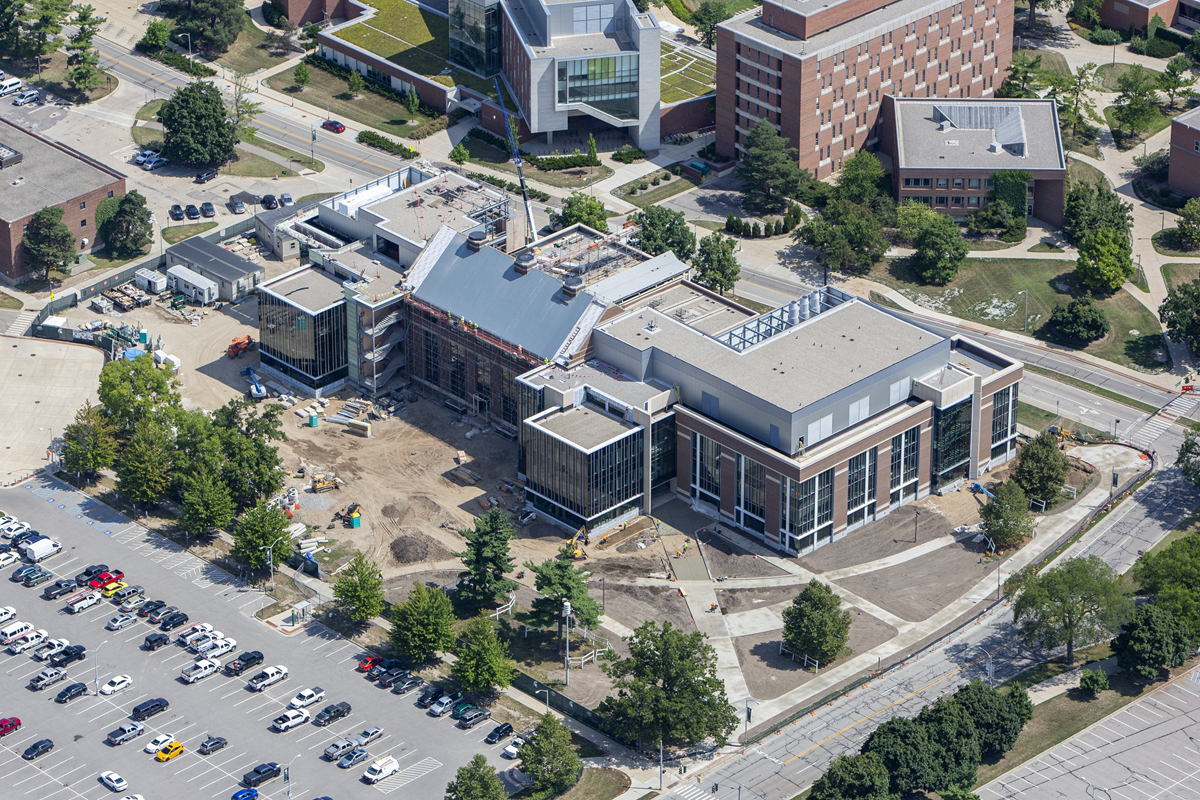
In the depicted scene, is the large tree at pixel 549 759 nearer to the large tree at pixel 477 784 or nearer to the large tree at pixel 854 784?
the large tree at pixel 477 784

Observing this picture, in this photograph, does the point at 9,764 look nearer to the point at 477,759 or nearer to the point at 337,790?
the point at 337,790

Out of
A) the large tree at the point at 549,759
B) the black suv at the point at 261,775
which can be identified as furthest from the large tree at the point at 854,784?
the black suv at the point at 261,775

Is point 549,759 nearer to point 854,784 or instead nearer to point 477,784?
point 477,784

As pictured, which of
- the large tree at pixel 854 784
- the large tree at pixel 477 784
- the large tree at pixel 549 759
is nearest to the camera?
the large tree at pixel 477 784

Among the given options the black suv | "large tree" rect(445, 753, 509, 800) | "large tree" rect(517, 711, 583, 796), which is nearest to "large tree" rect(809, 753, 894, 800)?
"large tree" rect(517, 711, 583, 796)

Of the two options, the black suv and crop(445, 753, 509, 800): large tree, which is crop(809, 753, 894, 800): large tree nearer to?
crop(445, 753, 509, 800): large tree

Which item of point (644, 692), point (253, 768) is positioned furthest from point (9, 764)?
point (644, 692)

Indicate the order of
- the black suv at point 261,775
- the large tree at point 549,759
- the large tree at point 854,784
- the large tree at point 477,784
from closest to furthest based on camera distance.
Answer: the large tree at point 477,784, the large tree at point 854,784, the large tree at point 549,759, the black suv at point 261,775
